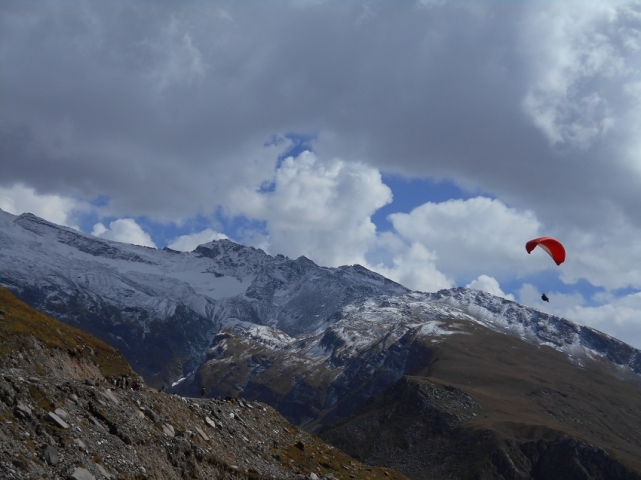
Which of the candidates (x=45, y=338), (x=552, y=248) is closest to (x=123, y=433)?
(x=45, y=338)

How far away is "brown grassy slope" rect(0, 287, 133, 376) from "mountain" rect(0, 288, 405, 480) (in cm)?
22

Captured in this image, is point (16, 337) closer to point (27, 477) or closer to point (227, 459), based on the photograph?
point (227, 459)

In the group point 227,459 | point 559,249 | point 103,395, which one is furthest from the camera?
point 559,249

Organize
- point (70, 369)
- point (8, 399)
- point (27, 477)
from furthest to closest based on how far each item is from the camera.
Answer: point (70, 369) → point (8, 399) → point (27, 477)

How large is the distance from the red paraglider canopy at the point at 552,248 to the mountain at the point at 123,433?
34318 millimetres

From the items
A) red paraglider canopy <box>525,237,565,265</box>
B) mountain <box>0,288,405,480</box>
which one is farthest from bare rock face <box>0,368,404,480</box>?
red paraglider canopy <box>525,237,565,265</box>

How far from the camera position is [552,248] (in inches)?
3546

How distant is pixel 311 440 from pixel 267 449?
1151cm

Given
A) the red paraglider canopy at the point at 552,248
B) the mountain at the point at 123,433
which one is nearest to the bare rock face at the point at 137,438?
the mountain at the point at 123,433

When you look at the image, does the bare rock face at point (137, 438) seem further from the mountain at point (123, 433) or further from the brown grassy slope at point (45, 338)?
the brown grassy slope at point (45, 338)

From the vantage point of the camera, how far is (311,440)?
69062 mm

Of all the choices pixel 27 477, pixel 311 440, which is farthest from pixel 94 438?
pixel 311 440

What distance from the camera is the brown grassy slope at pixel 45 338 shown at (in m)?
71.1

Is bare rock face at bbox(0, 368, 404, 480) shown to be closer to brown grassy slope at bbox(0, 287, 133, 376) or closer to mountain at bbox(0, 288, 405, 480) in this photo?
mountain at bbox(0, 288, 405, 480)
